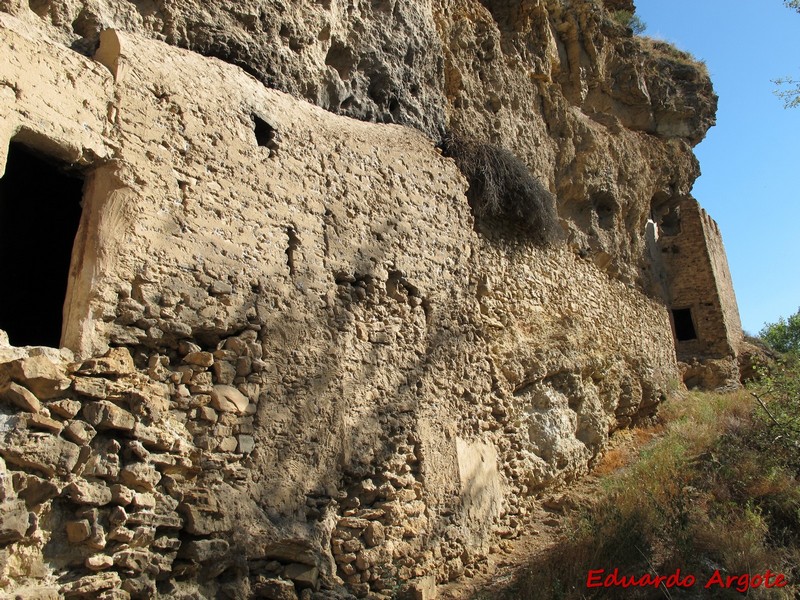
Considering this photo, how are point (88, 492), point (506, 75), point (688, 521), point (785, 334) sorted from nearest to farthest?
point (88, 492) < point (688, 521) < point (506, 75) < point (785, 334)

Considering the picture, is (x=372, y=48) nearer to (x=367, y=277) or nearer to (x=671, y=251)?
(x=367, y=277)

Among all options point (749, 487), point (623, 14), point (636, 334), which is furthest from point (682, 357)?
point (623, 14)

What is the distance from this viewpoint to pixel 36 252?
4969 millimetres

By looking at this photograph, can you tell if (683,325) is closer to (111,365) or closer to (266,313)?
(266,313)

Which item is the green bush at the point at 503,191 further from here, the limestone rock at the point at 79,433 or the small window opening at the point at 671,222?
the small window opening at the point at 671,222

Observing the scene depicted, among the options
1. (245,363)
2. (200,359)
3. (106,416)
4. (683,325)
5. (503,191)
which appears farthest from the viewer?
(683,325)

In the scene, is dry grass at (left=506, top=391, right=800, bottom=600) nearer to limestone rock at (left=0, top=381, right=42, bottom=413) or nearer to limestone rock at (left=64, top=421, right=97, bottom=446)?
limestone rock at (left=64, top=421, right=97, bottom=446)

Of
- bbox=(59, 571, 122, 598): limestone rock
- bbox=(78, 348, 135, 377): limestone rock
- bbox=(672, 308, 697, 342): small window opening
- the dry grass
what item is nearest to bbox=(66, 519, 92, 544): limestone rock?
bbox=(59, 571, 122, 598): limestone rock

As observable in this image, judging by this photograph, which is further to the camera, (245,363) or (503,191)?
(503,191)

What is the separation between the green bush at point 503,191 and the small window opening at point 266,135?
2.32 metres

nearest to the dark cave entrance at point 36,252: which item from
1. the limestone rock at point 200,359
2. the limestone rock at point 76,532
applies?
the limestone rock at point 200,359

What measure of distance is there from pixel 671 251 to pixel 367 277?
315 inches

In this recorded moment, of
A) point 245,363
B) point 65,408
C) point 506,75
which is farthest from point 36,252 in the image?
point 506,75

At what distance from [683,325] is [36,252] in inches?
392
